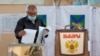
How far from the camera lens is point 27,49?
1.88 m

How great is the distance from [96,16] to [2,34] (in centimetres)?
149

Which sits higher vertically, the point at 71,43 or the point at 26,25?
the point at 26,25

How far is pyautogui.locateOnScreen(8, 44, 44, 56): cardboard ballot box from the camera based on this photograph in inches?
72.9

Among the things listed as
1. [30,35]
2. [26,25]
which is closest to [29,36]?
[30,35]

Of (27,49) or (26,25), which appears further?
(26,25)

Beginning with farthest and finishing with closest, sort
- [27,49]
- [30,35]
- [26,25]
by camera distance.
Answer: [26,25] → [30,35] → [27,49]

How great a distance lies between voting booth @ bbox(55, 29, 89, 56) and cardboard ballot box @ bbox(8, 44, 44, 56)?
2.66 ft

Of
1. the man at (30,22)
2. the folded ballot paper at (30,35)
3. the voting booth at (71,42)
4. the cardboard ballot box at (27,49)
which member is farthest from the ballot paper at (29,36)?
the cardboard ballot box at (27,49)

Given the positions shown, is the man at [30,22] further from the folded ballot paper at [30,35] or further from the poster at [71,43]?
the poster at [71,43]

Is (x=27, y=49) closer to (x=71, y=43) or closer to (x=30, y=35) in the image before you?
(x=30, y=35)

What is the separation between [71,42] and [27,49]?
3.11 ft

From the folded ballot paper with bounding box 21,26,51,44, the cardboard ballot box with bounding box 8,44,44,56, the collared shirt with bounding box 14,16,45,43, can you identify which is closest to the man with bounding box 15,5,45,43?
A: the collared shirt with bounding box 14,16,45,43

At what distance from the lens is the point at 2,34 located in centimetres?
392

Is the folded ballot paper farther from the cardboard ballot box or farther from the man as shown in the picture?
the cardboard ballot box
